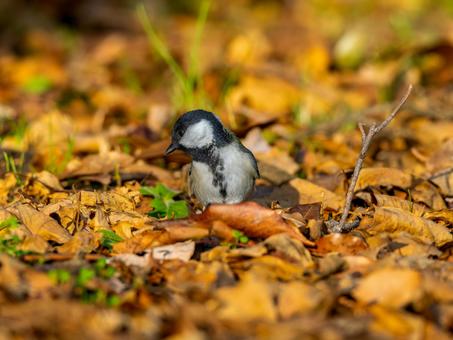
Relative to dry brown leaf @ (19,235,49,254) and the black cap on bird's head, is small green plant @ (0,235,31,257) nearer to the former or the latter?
dry brown leaf @ (19,235,49,254)

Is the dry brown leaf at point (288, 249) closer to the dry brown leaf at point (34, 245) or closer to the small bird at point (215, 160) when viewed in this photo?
the small bird at point (215, 160)

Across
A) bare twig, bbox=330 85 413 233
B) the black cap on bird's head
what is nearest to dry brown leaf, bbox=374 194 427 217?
bare twig, bbox=330 85 413 233

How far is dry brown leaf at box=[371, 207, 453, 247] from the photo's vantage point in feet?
11.3

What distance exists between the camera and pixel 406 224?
3484 mm

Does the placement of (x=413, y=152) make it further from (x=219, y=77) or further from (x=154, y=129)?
(x=219, y=77)

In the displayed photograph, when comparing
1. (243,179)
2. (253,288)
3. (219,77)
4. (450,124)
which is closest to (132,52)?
(219,77)

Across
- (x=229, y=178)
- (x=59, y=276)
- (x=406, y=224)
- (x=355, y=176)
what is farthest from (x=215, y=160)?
(x=59, y=276)

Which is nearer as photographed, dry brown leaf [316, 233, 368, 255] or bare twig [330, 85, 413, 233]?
dry brown leaf [316, 233, 368, 255]

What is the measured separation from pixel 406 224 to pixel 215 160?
936 mm

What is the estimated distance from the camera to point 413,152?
4.94m

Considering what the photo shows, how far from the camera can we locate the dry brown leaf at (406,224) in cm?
345

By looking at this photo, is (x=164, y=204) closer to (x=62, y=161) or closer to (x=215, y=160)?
(x=215, y=160)

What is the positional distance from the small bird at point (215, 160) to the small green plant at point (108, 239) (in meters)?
0.55

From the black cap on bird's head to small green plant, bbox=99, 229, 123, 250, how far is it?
626mm
